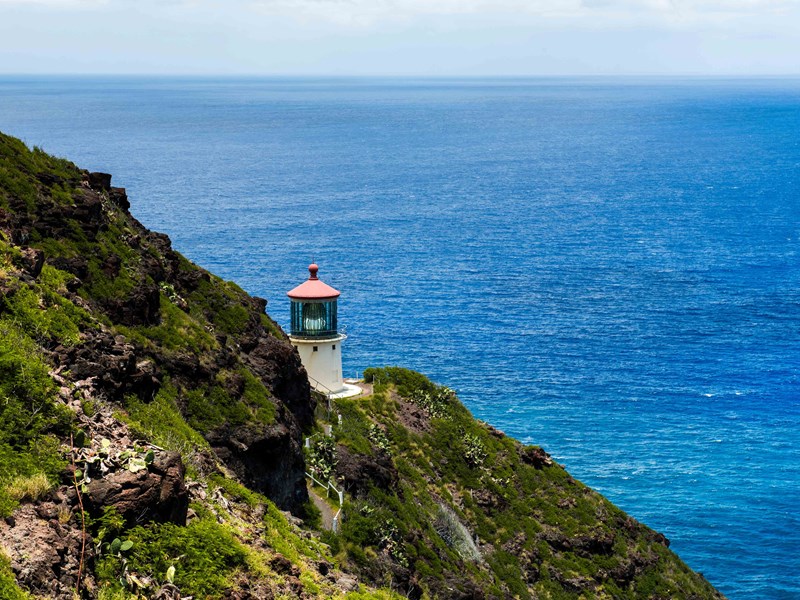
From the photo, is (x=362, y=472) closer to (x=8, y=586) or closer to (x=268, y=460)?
(x=268, y=460)

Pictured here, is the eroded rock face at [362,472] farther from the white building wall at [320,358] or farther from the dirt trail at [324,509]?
the white building wall at [320,358]

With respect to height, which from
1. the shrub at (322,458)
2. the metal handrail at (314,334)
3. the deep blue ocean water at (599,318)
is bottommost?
the deep blue ocean water at (599,318)

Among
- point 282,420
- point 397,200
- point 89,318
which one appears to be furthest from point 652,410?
point 397,200

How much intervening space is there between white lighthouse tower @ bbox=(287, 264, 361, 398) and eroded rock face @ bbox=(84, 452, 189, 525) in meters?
32.2

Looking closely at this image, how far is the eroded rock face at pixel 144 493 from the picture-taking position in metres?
18.3

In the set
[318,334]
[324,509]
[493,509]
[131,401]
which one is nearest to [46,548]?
[131,401]

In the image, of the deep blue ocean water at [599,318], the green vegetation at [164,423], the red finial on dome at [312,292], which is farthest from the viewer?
the deep blue ocean water at [599,318]

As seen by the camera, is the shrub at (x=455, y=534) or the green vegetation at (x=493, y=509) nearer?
the shrub at (x=455, y=534)

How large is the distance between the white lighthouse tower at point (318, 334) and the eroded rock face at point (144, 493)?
1269 inches

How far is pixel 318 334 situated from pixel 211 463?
84.8ft

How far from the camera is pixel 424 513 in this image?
4272 centimetres

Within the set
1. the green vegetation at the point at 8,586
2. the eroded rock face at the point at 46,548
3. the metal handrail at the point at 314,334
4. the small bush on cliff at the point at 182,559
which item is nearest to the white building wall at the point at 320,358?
the metal handrail at the point at 314,334

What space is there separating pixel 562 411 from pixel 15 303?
62.3 m

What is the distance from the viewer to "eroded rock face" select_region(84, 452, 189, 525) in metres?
18.3
